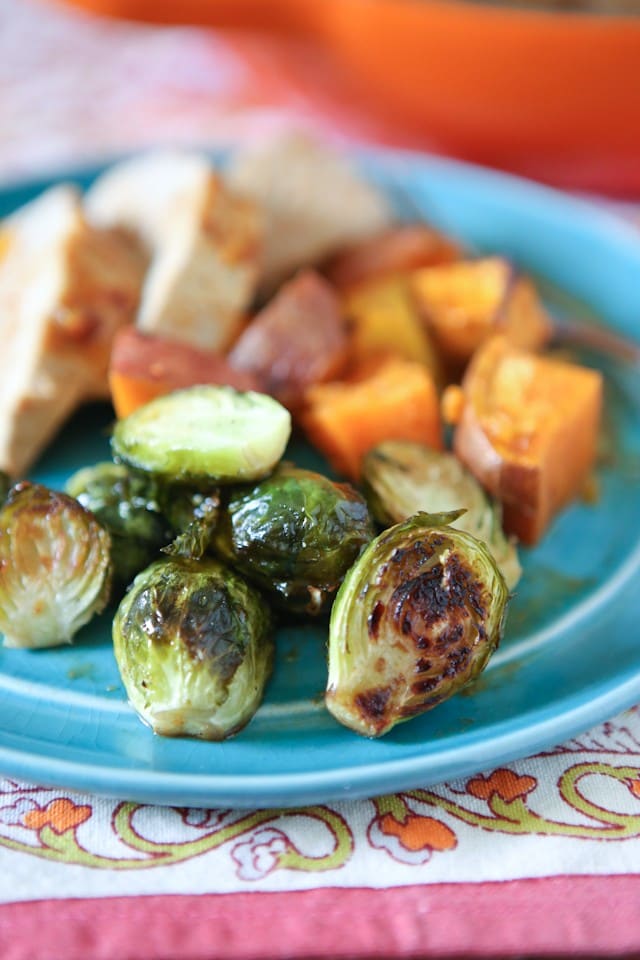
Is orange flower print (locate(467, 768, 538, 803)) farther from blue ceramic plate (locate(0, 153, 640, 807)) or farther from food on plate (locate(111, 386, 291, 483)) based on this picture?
food on plate (locate(111, 386, 291, 483))

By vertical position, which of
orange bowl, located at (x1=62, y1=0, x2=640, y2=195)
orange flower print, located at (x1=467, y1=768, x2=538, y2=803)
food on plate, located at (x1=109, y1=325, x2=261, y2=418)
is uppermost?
orange bowl, located at (x1=62, y1=0, x2=640, y2=195)

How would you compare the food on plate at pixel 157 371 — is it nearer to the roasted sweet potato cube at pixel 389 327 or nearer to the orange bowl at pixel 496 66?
the roasted sweet potato cube at pixel 389 327

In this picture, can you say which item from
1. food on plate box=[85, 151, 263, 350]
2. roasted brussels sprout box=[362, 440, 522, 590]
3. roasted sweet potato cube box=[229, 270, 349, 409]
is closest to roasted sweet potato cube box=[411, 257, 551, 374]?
roasted sweet potato cube box=[229, 270, 349, 409]

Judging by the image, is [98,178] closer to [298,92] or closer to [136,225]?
[136,225]

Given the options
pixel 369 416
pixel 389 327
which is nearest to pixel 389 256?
pixel 389 327

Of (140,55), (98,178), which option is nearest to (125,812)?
(98,178)

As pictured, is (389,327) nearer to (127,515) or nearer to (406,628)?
(127,515)
